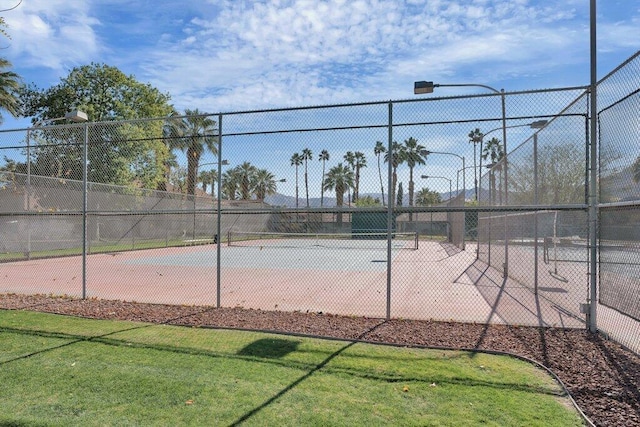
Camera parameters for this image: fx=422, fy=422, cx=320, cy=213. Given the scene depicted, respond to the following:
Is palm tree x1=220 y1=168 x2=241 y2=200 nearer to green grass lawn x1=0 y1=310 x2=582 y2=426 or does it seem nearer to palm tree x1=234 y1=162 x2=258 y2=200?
palm tree x1=234 y1=162 x2=258 y2=200

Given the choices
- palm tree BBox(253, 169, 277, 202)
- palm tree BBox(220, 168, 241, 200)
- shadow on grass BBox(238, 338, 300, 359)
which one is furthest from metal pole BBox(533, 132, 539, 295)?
palm tree BBox(220, 168, 241, 200)

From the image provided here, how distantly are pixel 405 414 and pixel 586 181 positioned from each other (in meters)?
4.28

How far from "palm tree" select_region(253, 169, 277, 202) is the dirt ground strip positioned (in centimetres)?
223

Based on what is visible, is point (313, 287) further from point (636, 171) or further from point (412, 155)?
point (636, 171)

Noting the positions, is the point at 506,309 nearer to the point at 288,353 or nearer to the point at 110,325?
the point at 288,353

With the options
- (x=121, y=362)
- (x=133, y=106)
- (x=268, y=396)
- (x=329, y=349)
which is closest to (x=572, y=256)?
(x=329, y=349)

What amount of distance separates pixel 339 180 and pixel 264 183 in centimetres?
163

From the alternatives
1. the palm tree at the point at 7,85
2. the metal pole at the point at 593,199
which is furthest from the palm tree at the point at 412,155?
the palm tree at the point at 7,85

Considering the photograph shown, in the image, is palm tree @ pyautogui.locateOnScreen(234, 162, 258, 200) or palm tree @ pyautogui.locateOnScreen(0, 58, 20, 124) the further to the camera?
palm tree @ pyautogui.locateOnScreen(0, 58, 20, 124)

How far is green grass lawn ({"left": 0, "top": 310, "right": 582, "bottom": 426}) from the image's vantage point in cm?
333

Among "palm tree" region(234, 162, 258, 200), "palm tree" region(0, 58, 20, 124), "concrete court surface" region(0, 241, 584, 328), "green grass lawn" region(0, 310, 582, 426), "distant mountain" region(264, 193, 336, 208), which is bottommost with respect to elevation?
"concrete court surface" region(0, 241, 584, 328)

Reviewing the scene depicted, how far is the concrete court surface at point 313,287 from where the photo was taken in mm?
7320

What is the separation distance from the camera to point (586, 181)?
225 inches

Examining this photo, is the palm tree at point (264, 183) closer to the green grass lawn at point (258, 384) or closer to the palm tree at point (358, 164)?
the palm tree at point (358, 164)
